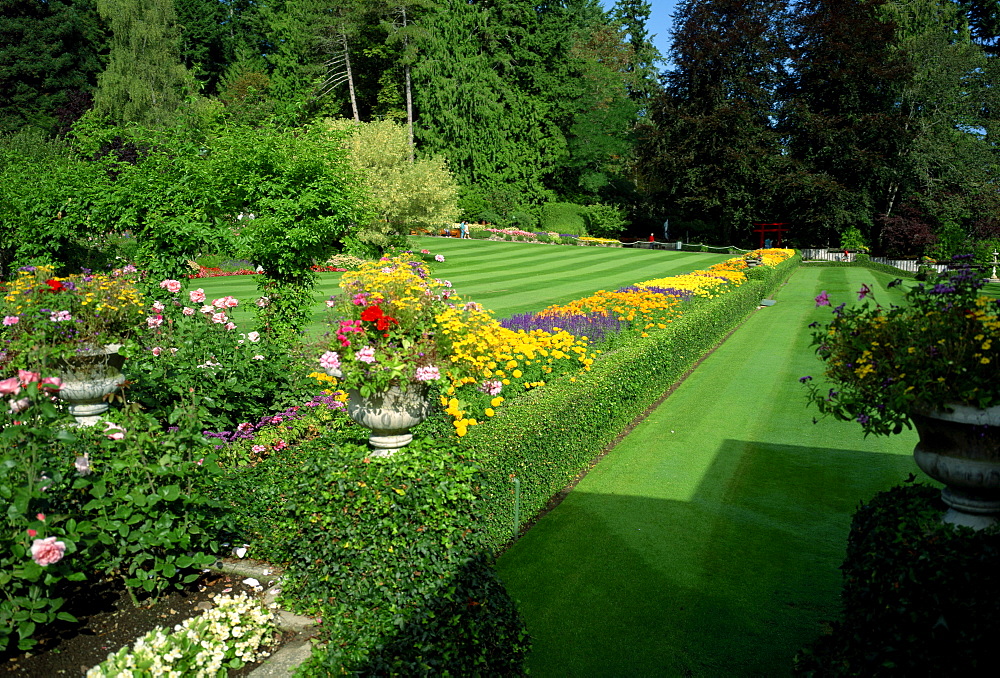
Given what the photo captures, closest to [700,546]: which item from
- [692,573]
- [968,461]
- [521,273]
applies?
[692,573]

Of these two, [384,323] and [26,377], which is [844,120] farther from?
[26,377]

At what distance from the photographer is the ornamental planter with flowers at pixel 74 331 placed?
21.4ft

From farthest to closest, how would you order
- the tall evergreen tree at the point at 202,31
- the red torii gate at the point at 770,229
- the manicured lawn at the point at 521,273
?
the tall evergreen tree at the point at 202,31, the red torii gate at the point at 770,229, the manicured lawn at the point at 521,273

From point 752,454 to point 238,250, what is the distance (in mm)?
8253

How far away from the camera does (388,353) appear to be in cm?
495

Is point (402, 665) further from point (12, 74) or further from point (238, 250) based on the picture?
point (12, 74)

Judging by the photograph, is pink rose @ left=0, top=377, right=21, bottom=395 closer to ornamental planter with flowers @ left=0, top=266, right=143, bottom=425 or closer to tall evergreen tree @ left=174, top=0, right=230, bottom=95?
ornamental planter with flowers @ left=0, top=266, right=143, bottom=425

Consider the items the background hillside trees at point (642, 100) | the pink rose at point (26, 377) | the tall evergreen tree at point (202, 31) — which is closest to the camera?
the pink rose at point (26, 377)

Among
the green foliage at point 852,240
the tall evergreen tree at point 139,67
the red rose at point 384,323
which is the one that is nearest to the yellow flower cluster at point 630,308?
the red rose at point 384,323

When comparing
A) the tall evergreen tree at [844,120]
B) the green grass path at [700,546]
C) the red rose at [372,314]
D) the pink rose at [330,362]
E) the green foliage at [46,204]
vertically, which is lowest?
the green grass path at [700,546]

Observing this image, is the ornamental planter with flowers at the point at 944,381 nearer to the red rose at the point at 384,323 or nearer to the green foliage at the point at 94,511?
the red rose at the point at 384,323

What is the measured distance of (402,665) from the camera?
3.78 metres

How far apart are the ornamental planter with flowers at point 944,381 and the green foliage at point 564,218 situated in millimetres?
44468

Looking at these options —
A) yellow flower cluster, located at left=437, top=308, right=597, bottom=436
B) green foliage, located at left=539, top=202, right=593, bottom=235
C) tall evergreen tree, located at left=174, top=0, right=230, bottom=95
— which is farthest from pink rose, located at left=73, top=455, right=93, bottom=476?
tall evergreen tree, located at left=174, top=0, right=230, bottom=95
